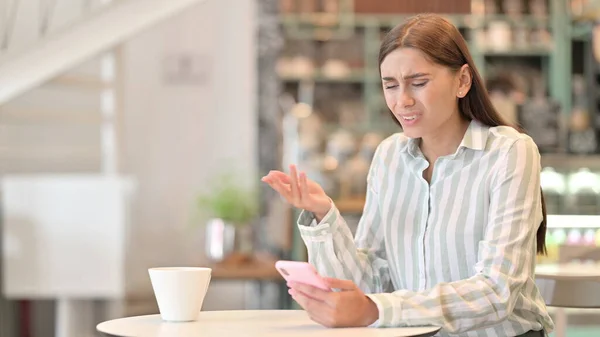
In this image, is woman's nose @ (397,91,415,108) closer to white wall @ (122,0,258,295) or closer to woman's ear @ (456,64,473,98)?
woman's ear @ (456,64,473,98)

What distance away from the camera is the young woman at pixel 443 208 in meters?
1.68

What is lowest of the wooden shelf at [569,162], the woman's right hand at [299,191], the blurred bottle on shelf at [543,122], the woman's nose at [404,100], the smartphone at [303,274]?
the smartphone at [303,274]

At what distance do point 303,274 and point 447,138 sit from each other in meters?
0.51

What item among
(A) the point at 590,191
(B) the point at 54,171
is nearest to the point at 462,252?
(B) the point at 54,171

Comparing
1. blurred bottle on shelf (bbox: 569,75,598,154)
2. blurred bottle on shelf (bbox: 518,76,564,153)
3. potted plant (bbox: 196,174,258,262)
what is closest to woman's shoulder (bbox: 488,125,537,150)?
potted plant (bbox: 196,174,258,262)

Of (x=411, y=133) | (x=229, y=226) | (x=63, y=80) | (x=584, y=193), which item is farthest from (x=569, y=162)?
(x=411, y=133)

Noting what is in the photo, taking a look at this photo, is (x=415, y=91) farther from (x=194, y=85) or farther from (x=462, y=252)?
(x=194, y=85)

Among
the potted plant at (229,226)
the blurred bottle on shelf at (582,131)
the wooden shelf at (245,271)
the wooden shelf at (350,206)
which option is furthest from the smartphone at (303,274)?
the blurred bottle on shelf at (582,131)

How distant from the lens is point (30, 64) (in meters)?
4.96

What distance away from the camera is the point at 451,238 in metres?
1.84

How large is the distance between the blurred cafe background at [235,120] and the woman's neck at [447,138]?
3.40 m

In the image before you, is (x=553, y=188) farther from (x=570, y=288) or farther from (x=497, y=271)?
(x=497, y=271)

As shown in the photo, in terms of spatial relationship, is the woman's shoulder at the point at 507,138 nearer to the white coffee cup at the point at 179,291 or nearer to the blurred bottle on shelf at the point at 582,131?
the white coffee cup at the point at 179,291

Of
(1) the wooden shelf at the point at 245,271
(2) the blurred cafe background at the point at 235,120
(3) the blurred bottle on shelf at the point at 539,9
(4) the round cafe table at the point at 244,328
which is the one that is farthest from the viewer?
(3) the blurred bottle on shelf at the point at 539,9
